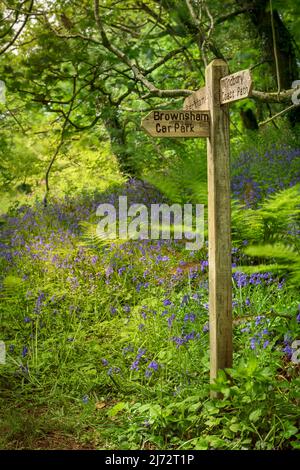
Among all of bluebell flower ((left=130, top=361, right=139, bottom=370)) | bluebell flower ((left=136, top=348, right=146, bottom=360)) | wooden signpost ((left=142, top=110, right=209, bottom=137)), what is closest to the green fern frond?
bluebell flower ((left=136, top=348, right=146, bottom=360))

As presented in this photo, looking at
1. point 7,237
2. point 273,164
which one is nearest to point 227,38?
point 273,164

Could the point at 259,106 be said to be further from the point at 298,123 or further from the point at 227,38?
the point at 298,123

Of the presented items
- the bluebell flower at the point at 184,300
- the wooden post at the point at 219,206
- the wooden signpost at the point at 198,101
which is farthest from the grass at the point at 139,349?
the wooden signpost at the point at 198,101

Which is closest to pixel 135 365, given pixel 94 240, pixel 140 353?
pixel 140 353

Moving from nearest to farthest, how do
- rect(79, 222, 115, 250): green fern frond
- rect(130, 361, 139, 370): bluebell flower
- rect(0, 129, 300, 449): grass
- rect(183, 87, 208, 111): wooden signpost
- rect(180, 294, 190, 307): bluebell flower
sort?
rect(0, 129, 300, 449): grass → rect(183, 87, 208, 111): wooden signpost → rect(130, 361, 139, 370): bluebell flower → rect(180, 294, 190, 307): bluebell flower → rect(79, 222, 115, 250): green fern frond

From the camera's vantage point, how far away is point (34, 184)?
505 inches

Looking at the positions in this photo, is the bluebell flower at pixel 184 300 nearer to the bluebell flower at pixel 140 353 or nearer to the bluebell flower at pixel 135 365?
the bluebell flower at pixel 140 353

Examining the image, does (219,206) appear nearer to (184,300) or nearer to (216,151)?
(216,151)

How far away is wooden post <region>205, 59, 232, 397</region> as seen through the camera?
2.65m

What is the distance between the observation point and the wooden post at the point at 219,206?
8.71 feet

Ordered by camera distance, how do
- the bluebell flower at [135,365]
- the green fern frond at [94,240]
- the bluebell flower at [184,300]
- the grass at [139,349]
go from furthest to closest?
the green fern frond at [94,240]
the bluebell flower at [184,300]
the bluebell flower at [135,365]
the grass at [139,349]

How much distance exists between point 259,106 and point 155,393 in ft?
24.6

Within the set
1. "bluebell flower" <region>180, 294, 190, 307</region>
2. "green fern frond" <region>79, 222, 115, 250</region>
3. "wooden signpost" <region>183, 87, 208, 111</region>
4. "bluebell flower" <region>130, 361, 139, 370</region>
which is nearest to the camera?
"wooden signpost" <region>183, 87, 208, 111</region>

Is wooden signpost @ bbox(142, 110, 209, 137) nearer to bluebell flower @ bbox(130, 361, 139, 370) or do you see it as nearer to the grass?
the grass
